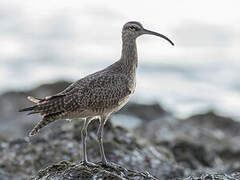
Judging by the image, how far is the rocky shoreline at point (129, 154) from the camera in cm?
1221

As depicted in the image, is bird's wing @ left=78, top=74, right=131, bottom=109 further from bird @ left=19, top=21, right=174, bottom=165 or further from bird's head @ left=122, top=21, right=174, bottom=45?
bird's head @ left=122, top=21, right=174, bottom=45

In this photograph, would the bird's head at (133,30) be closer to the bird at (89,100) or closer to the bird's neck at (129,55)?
the bird's neck at (129,55)

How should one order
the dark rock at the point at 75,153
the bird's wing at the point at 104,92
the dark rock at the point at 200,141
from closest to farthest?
the bird's wing at the point at 104,92
the dark rock at the point at 75,153
the dark rock at the point at 200,141

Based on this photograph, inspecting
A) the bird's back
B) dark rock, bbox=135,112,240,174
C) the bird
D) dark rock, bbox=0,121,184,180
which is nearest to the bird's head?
the bird

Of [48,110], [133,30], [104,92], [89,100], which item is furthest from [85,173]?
[133,30]

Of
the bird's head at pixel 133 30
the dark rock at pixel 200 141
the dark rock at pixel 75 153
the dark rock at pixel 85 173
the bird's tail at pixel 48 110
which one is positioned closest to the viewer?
the dark rock at pixel 85 173

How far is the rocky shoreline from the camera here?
40.1ft

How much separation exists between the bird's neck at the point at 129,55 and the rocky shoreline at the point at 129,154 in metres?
2.09

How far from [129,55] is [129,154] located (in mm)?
2419

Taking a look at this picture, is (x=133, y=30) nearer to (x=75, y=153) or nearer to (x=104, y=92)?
(x=104, y=92)

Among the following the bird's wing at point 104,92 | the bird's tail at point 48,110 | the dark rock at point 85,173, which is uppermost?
the bird's wing at point 104,92

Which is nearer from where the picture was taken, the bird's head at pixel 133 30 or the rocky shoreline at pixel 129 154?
the rocky shoreline at pixel 129 154

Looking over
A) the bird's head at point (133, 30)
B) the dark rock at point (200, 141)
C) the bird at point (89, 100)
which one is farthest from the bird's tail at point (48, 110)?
the dark rock at point (200, 141)

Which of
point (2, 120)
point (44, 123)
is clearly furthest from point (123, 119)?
point (44, 123)
